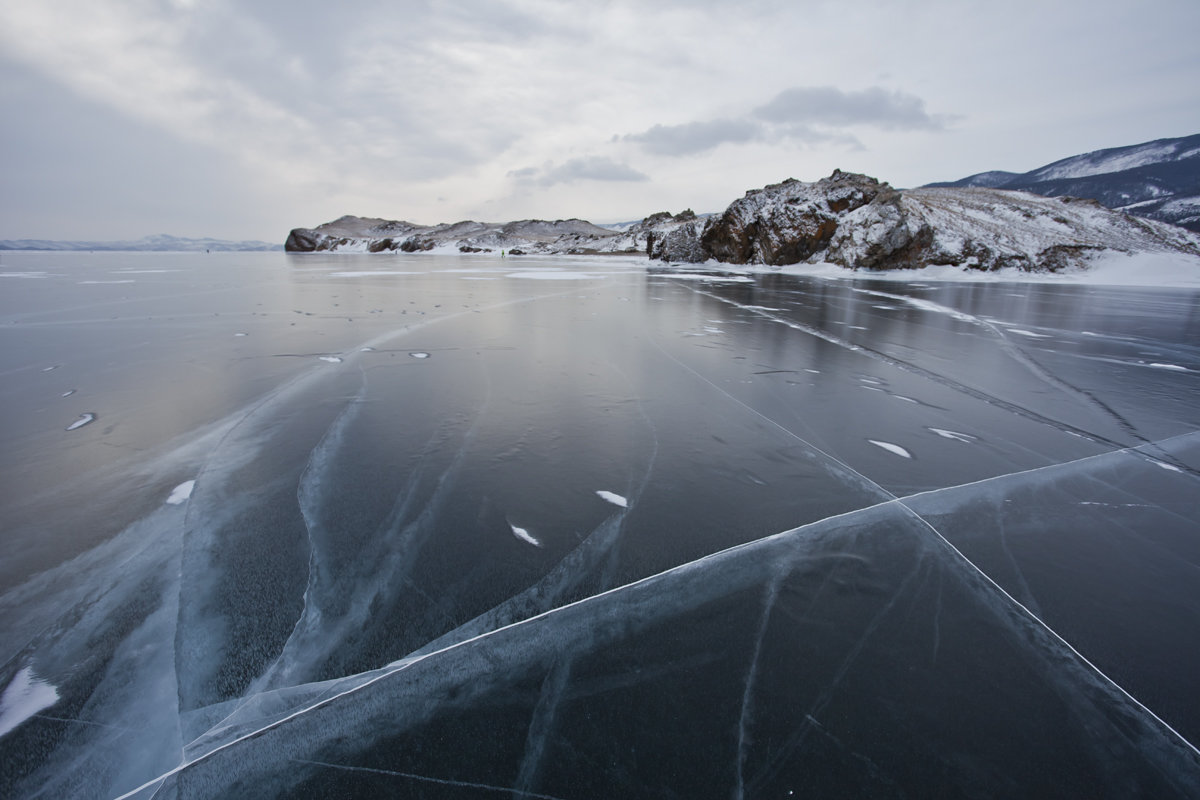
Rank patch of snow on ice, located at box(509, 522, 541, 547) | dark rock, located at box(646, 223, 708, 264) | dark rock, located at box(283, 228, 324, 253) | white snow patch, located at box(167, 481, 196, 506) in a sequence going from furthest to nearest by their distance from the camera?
dark rock, located at box(283, 228, 324, 253) < dark rock, located at box(646, 223, 708, 264) < white snow patch, located at box(167, 481, 196, 506) < patch of snow on ice, located at box(509, 522, 541, 547)

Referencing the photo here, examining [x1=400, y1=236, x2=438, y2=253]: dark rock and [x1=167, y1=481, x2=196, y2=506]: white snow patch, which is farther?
[x1=400, y1=236, x2=438, y2=253]: dark rock

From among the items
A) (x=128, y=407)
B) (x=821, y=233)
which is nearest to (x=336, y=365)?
(x=128, y=407)

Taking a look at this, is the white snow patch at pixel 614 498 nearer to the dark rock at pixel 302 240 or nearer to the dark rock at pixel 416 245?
the dark rock at pixel 416 245

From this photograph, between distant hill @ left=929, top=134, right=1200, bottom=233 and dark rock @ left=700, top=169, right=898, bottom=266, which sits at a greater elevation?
distant hill @ left=929, top=134, right=1200, bottom=233

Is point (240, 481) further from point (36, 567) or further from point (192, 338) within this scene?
point (192, 338)

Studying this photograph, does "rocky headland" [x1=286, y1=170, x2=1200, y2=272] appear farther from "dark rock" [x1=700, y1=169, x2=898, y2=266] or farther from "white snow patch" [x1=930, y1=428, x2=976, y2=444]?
"white snow patch" [x1=930, y1=428, x2=976, y2=444]

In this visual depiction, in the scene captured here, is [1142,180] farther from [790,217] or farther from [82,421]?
[82,421]

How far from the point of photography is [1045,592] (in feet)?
6.27

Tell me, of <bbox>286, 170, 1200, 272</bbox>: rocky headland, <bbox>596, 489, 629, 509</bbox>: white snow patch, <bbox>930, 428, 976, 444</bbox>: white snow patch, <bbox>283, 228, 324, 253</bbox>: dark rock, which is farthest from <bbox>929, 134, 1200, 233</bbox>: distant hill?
<bbox>283, 228, 324, 253</bbox>: dark rock

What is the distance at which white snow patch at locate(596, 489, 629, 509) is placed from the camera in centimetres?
252

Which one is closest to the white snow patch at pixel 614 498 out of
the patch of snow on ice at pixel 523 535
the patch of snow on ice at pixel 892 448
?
the patch of snow on ice at pixel 523 535

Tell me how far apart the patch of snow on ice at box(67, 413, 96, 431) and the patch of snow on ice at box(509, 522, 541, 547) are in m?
3.27

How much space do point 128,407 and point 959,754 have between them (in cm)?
515

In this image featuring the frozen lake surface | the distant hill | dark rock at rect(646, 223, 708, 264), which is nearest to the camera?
the frozen lake surface
